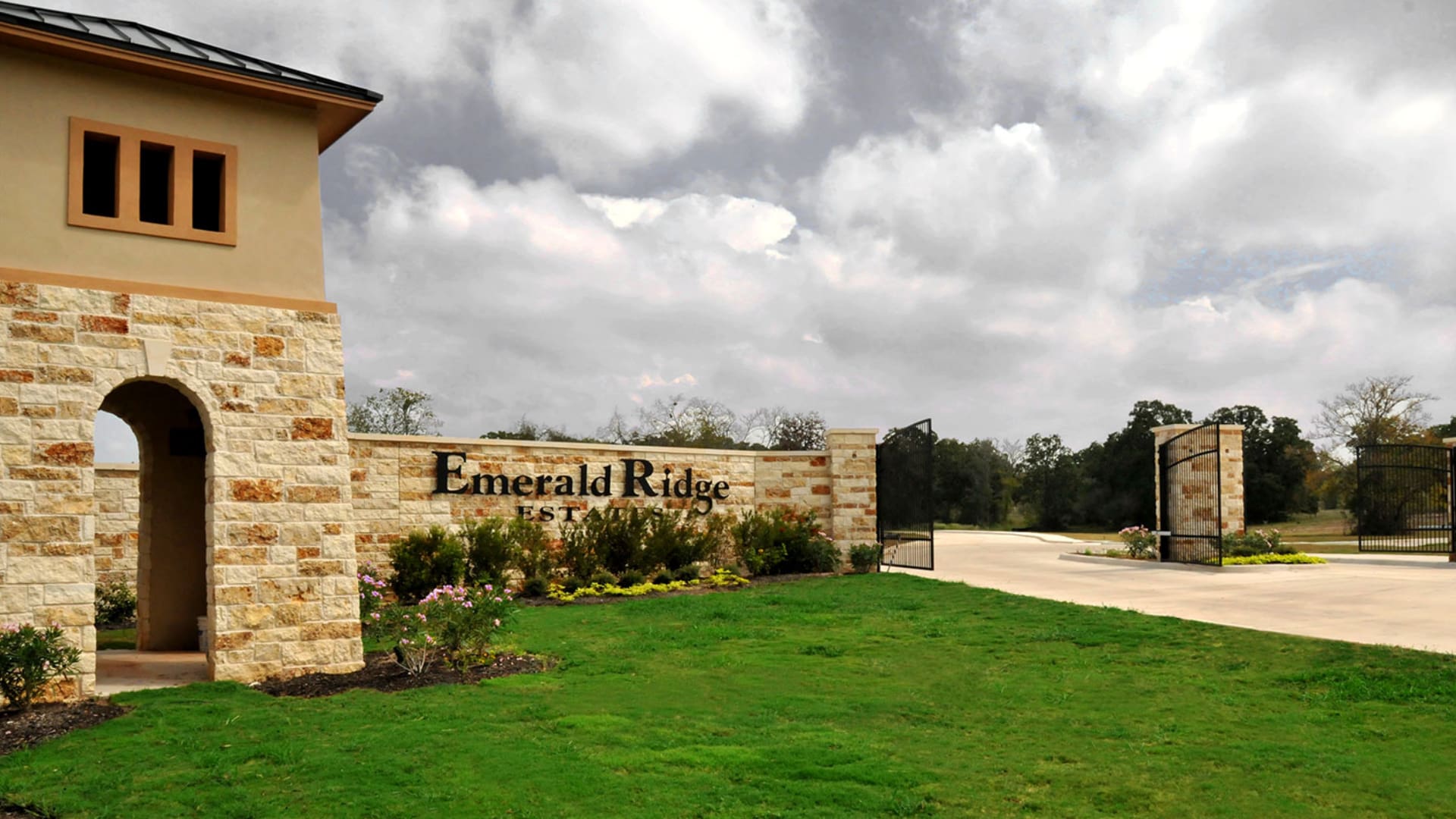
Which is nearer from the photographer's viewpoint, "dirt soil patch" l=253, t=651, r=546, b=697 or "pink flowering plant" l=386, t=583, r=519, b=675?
"dirt soil patch" l=253, t=651, r=546, b=697

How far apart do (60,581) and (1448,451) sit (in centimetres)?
2487

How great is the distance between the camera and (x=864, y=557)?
18.2 meters

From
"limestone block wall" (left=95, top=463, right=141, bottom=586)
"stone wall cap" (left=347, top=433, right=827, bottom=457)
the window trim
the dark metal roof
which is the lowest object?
"limestone block wall" (left=95, top=463, right=141, bottom=586)

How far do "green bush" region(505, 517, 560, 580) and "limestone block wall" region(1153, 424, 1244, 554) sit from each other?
12.7 m

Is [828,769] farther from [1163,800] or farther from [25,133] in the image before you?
[25,133]

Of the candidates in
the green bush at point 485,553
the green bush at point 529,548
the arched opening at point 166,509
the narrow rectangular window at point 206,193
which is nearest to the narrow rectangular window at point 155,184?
the narrow rectangular window at point 206,193

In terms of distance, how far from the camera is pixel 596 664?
9430 mm

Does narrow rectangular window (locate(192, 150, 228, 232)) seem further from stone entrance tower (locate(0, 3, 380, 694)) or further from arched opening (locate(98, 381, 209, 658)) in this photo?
arched opening (locate(98, 381, 209, 658))

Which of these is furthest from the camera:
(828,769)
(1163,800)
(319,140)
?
(319,140)

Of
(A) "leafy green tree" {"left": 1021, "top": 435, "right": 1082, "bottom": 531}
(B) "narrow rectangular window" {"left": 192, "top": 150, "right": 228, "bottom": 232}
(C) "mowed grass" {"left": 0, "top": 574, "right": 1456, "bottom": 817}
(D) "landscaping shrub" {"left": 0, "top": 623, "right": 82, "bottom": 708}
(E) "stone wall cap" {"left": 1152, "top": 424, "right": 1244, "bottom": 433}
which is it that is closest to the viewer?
(C) "mowed grass" {"left": 0, "top": 574, "right": 1456, "bottom": 817}

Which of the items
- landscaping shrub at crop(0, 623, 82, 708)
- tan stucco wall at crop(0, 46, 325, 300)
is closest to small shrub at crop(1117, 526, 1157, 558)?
tan stucco wall at crop(0, 46, 325, 300)

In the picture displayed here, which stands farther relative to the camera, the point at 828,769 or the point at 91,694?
the point at 91,694

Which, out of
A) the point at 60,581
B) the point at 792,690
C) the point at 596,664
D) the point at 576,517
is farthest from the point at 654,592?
the point at 60,581

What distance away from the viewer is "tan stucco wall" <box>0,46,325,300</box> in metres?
8.52
